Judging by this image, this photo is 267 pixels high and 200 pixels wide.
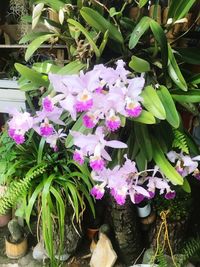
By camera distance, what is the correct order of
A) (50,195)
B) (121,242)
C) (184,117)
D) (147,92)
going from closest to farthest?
(147,92) → (50,195) → (121,242) → (184,117)

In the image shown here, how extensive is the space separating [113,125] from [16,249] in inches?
40.2

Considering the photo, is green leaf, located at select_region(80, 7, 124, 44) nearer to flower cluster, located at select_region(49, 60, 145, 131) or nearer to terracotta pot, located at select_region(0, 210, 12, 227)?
flower cluster, located at select_region(49, 60, 145, 131)

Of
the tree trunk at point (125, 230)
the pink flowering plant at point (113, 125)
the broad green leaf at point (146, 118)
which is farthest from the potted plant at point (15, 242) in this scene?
the broad green leaf at point (146, 118)

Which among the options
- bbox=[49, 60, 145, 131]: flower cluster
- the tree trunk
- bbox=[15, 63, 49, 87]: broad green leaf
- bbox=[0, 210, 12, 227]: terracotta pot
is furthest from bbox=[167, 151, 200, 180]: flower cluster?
bbox=[0, 210, 12, 227]: terracotta pot

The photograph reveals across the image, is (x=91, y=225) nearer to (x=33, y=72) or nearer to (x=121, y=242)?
(x=121, y=242)

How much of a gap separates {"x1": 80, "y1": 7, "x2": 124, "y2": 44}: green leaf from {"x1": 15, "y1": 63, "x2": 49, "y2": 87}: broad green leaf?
0.92 feet

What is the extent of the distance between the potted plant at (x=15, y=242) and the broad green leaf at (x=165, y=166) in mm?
899

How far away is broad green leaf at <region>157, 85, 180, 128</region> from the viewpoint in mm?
1139

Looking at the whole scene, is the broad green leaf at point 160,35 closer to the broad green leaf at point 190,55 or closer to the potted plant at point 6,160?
the broad green leaf at point 190,55

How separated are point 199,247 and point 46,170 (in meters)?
0.75

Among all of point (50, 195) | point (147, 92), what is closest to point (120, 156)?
point (147, 92)

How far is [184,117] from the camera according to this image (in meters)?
1.79

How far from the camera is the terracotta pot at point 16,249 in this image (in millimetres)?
1753

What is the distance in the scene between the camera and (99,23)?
3.98 ft
